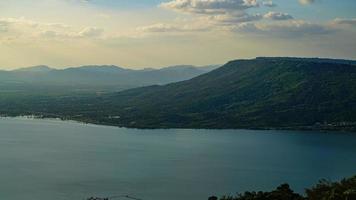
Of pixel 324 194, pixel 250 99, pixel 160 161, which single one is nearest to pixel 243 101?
pixel 250 99

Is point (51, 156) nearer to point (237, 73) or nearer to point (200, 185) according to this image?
point (200, 185)

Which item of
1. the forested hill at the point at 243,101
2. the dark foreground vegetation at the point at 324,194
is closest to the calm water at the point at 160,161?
the forested hill at the point at 243,101

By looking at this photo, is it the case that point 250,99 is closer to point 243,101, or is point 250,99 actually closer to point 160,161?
point 243,101

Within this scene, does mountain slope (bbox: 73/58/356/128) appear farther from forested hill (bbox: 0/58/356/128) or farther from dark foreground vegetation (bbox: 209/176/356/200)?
dark foreground vegetation (bbox: 209/176/356/200)

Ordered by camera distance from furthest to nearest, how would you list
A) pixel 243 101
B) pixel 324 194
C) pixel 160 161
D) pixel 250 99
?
1. pixel 250 99
2. pixel 243 101
3. pixel 160 161
4. pixel 324 194

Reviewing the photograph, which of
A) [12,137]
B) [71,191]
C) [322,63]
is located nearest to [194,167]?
[71,191]

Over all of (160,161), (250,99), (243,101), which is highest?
(250,99)

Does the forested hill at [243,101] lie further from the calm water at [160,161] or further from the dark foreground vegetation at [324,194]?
the dark foreground vegetation at [324,194]

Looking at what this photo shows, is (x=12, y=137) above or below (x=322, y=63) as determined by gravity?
below
